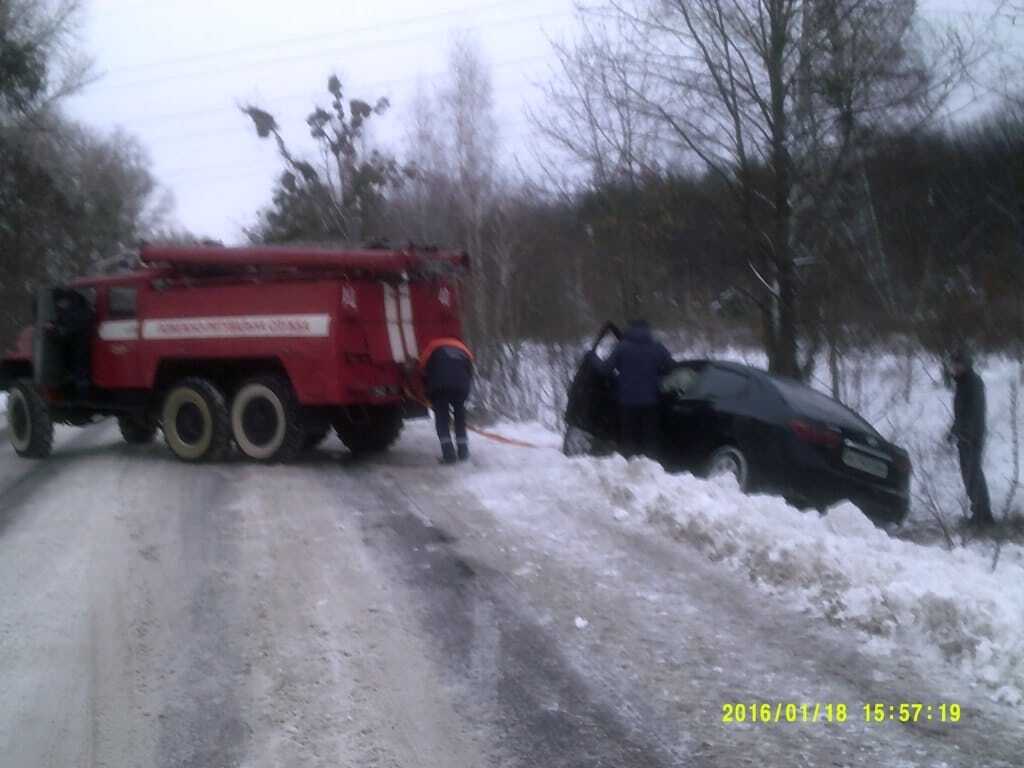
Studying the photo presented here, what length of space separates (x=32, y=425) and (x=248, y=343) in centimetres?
373

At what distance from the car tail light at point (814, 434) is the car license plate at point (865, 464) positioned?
18 centimetres

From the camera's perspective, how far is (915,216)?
25078 millimetres

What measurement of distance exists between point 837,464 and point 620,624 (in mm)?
4484

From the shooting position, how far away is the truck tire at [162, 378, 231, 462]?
12.9 metres

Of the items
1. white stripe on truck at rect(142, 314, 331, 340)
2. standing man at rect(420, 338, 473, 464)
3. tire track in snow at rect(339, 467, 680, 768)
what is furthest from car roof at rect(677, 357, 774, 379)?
tire track in snow at rect(339, 467, 680, 768)

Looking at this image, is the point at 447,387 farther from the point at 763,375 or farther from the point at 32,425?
the point at 32,425

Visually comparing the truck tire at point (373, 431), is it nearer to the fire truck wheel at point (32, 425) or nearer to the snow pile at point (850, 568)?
the fire truck wheel at point (32, 425)

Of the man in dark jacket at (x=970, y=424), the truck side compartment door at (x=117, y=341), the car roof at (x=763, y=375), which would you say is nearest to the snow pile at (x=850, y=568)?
the car roof at (x=763, y=375)

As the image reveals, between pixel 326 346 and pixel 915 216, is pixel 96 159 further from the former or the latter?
pixel 326 346

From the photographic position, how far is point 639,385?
37.3 feet

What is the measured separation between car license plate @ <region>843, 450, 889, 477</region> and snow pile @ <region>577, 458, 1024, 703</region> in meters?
1.38

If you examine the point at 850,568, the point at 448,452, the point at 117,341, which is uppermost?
the point at 117,341

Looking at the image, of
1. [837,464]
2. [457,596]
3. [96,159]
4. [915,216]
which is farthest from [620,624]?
[96,159]

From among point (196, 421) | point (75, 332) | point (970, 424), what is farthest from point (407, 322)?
point (970, 424)
